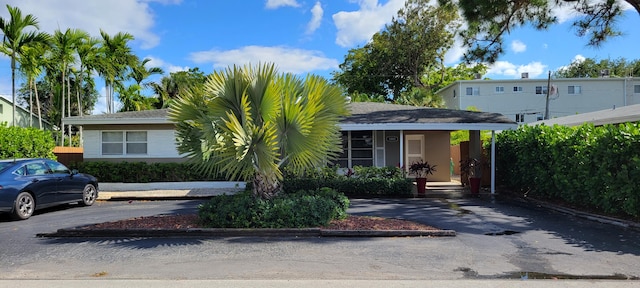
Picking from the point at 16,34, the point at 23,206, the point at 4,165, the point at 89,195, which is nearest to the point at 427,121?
the point at 89,195

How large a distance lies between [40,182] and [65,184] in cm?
92

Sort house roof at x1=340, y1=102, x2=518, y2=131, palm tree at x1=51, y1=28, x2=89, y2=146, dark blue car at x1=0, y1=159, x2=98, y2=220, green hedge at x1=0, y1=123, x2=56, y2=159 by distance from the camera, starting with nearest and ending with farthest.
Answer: dark blue car at x1=0, y1=159, x2=98, y2=220 → green hedge at x1=0, y1=123, x2=56, y2=159 → house roof at x1=340, y1=102, x2=518, y2=131 → palm tree at x1=51, y1=28, x2=89, y2=146

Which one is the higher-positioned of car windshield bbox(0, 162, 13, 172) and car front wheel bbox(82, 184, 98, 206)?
car windshield bbox(0, 162, 13, 172)

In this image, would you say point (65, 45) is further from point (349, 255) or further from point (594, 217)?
point (594, 217)

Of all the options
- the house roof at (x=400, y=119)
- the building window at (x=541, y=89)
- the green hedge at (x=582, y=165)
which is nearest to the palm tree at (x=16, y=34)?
the house roof at (x=400, y=119)

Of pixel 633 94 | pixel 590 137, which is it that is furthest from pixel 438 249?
pixel 633 94

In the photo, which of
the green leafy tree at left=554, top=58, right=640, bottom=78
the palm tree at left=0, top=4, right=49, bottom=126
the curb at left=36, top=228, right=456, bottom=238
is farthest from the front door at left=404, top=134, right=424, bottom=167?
the green leafy tree at left=554, top=58, right=640, bottom=78

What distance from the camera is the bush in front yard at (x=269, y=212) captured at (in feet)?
25.6

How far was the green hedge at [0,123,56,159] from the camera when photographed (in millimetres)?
13805

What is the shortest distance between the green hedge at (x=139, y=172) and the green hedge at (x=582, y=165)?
413 inches

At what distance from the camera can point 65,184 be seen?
37.6 feet

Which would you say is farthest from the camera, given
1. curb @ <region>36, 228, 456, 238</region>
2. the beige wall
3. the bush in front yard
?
the beige wall

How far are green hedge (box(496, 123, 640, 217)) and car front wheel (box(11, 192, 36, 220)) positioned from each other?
12425 millimetres

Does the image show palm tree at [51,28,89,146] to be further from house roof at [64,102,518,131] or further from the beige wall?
the beige wall
